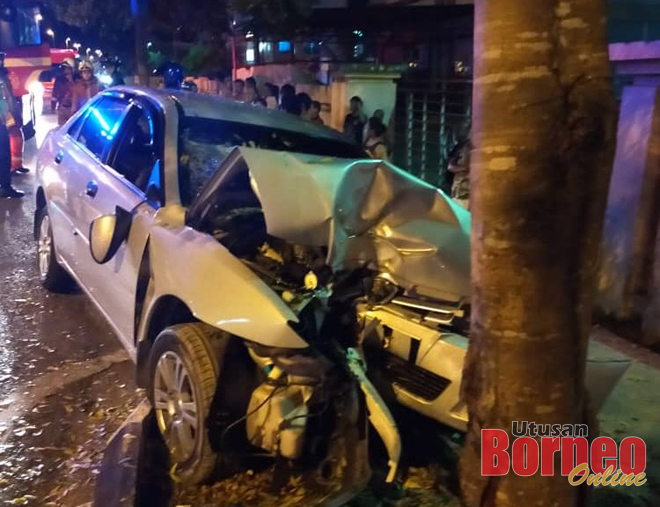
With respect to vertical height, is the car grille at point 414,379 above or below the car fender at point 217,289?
below

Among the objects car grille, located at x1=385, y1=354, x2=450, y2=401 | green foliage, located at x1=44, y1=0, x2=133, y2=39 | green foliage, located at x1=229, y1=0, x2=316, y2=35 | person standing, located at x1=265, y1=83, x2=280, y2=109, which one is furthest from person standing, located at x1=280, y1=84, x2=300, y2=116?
green foliage, located at x1=44, y1=0, x2=133, y2=39

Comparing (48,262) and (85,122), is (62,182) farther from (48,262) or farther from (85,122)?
(48,262)

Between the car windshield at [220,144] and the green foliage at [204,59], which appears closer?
the car windshield at [220,144]

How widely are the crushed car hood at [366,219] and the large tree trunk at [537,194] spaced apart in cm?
112

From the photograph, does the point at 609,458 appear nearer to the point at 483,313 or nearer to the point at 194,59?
the point at 483,313

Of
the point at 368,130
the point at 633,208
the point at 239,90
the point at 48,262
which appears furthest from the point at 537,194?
the point at 239,90

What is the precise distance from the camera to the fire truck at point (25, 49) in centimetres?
1473

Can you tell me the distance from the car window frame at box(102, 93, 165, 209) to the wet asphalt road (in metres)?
1.29

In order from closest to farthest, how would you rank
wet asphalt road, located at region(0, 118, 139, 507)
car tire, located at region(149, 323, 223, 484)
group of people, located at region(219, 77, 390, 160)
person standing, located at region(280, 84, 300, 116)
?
car tire, located at region(149, 323, 223, 484)
wet asphalt road, located at region(0, 118, 139, 507)
group of people, located at region(219, 77, 390, 160)
person standing, located at region(280, 84, 300, 116)

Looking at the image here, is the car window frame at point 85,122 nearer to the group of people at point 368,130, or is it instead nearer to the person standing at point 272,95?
the group of people at point 368,130

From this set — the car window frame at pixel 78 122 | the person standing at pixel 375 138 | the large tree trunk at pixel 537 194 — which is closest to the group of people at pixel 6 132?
the car window frame at pixel 78 122

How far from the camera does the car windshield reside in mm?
4199

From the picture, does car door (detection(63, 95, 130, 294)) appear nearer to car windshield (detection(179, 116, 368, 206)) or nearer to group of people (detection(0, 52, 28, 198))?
car windshield (detection(179, 116, 368, 206))

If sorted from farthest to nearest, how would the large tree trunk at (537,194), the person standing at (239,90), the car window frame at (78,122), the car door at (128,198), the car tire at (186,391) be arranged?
1. the person standing at (239,90)
2. the car window frame at (78,122)
3. the car door at (128,198)
4. the car tire at (186,391)
5. the large tree trunk at (537,194)
